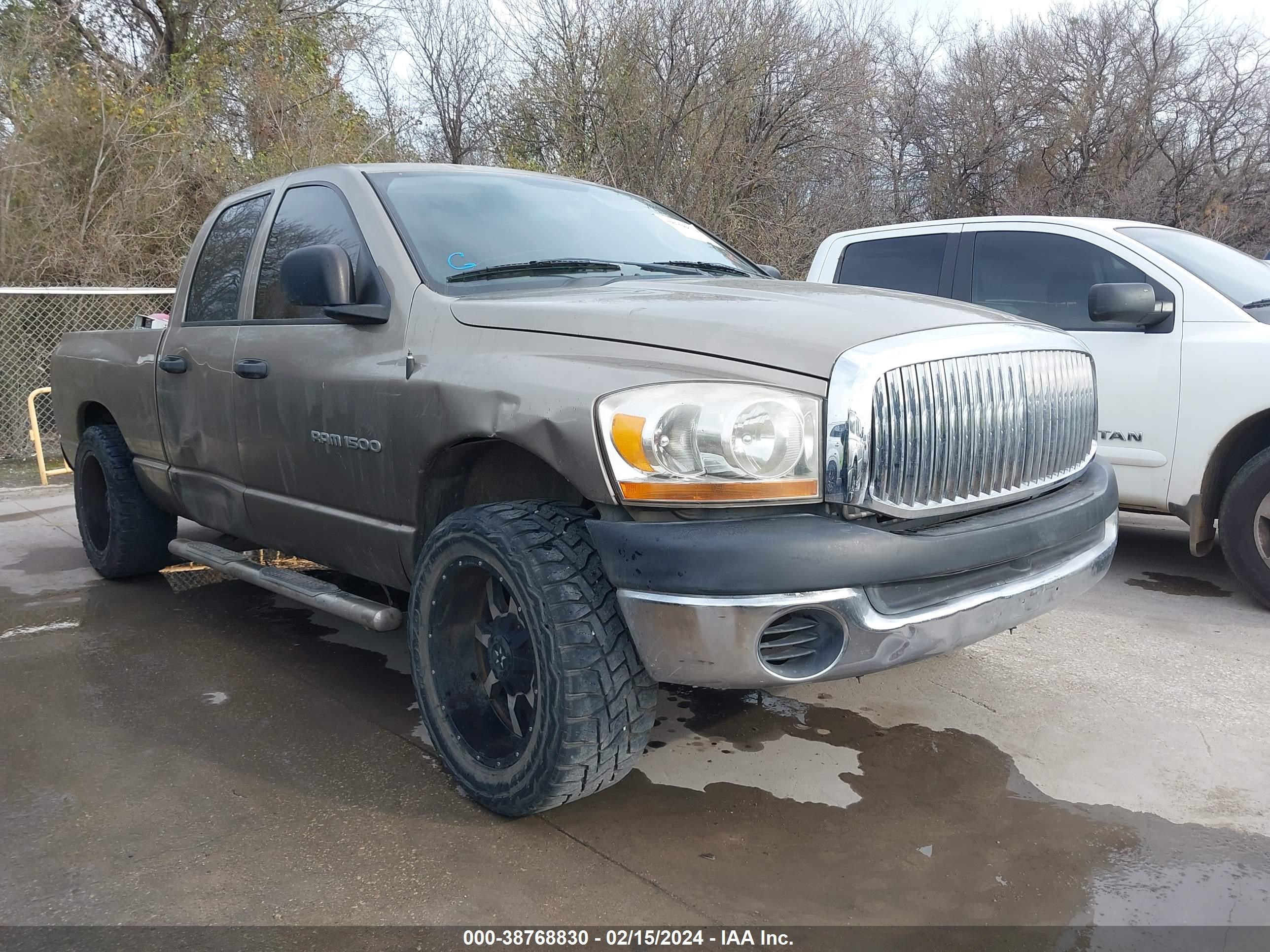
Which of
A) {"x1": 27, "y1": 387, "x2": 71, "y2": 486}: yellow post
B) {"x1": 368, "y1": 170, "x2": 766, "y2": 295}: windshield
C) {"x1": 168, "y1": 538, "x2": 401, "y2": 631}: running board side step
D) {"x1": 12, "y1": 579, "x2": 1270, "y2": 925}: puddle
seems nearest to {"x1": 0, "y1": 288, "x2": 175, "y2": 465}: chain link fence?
{"x1": 27, "y1": 387, "x2": 71, "y2": 486}: yellow post

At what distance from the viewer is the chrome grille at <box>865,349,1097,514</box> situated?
2482 millimetres

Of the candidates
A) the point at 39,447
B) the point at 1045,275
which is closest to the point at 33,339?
the point at 39,447

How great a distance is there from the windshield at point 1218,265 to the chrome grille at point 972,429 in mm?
2424

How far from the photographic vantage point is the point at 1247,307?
4.84 meters

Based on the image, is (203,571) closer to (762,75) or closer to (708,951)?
(708,951)

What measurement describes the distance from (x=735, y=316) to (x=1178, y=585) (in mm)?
3521

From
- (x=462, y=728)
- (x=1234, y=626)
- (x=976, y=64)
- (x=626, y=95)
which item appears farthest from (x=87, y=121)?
(x=976, y=64)

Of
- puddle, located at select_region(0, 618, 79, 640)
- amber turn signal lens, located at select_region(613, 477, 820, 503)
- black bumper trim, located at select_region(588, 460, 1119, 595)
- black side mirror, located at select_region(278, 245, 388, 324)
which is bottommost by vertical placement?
puddle, located at select_region(0, 618, 79, 640)

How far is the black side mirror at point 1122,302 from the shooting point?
465 cm

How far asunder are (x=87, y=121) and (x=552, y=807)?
11.3 meters

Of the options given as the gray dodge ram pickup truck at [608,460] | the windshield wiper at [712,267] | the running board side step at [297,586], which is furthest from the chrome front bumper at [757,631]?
the windshield wiper at [712,267]

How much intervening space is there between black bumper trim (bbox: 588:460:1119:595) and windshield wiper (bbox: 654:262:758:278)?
157cm

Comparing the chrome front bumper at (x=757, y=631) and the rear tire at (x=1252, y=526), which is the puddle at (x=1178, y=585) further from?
the chrome front bumper at (x=757, y=631)

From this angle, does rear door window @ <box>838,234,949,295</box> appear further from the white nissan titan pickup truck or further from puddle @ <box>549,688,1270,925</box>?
puddle @ <box>549,688,1270,925</box>
